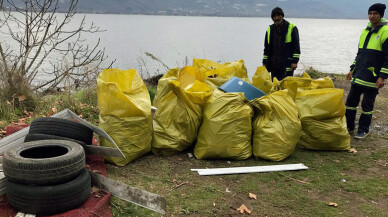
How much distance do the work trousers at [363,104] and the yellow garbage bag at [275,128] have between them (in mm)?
1469

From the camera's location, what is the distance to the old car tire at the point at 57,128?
10.8 feet

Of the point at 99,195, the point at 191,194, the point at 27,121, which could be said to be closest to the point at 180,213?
the point at 191,194

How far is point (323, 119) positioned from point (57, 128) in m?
3.18

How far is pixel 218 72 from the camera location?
4922mm

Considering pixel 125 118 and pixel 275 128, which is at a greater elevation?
pixel 125 118

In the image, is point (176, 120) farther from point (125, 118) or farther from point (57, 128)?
point (57, 128)

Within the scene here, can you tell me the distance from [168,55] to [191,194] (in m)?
14.1

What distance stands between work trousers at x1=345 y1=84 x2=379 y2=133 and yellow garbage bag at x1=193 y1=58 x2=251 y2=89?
5.11 feet

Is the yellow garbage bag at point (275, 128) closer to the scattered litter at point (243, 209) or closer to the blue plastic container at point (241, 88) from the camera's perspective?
the blue plastic container at point (241, 88)

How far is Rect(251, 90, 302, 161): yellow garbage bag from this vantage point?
12.7ft

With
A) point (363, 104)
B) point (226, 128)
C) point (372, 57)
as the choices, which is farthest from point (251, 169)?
point (372, 57)

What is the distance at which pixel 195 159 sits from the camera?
12.9 feet

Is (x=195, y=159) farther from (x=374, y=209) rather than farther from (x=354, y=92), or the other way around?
(x=354, y=92)

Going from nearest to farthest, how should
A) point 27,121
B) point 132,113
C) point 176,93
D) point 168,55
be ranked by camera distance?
1. point 132,113
2. point 176,93
3. point 27,121
4. point 168,55
